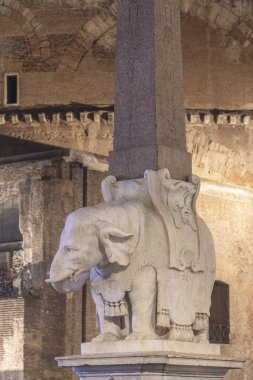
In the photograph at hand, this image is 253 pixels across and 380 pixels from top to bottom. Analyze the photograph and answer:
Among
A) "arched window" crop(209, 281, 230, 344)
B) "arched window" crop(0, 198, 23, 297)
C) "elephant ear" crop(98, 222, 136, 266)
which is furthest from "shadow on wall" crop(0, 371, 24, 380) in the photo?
"elephant ear" crop(98, 222, 136, 266)

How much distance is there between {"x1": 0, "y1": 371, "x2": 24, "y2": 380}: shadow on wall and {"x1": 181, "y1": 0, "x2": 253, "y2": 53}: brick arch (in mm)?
7711

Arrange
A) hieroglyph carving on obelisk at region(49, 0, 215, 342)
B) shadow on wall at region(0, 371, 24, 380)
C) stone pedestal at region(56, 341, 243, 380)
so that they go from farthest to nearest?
shadow on wall at region(0, 371, 24, 380), hieroglyph carving on obelisk at region(49, 0, 215, 342), stone pedestal at region(56, 341, 243, 380)

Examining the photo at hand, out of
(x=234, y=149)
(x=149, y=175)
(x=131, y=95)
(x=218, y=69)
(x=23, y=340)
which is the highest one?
(x=218, y=69)

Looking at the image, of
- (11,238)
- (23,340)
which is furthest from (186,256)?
(11,238)

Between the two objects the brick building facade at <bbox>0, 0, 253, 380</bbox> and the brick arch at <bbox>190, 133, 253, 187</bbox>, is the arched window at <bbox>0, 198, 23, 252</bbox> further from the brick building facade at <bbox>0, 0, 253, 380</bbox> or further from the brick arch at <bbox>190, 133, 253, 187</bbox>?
the brick arch at <bbox>190, 133, 253, 187</bbox>

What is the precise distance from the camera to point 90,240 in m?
7.36

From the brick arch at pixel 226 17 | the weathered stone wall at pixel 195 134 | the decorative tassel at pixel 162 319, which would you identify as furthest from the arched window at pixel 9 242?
the decorative tassel at pixel 162 319

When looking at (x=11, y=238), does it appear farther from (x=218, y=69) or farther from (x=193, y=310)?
(x=193, y=310)

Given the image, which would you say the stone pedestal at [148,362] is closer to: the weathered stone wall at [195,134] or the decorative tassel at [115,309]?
the decorative tassel at [115,309]

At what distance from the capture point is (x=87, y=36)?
20.6 metres

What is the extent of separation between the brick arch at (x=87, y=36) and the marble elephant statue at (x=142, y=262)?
512 inches

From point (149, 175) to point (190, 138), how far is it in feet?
42.6

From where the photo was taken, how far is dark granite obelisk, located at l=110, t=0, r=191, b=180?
7859 millimetres

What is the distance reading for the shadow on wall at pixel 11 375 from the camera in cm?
1619
